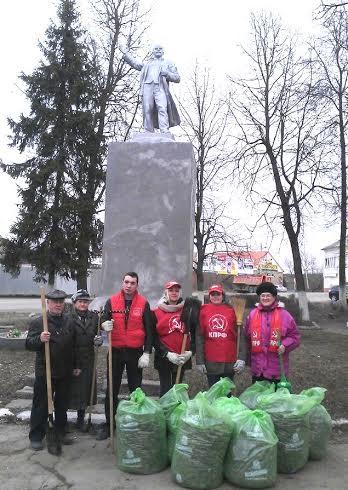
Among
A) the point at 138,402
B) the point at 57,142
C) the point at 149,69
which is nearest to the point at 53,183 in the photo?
the point at 57,142

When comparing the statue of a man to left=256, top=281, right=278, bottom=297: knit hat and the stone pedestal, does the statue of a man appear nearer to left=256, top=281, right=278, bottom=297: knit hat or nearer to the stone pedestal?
the stone pedestal

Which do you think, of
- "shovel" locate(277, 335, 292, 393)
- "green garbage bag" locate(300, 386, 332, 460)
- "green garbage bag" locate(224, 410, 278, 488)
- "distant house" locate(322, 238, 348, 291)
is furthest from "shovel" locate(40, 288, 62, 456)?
"distant house" locate(322, 238, 348, 291)

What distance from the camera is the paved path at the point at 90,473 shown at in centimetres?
391

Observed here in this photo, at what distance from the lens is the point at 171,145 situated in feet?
29.2

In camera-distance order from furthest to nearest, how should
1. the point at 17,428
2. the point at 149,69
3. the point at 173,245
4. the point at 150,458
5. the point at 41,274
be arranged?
the point at 41,274 < the point at 149,69 < the point at 173,245 < the point at 17,428 < the point at 150,458

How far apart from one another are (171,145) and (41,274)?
33.3 feet

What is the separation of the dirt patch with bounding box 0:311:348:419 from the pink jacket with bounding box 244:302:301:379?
58.2 inches

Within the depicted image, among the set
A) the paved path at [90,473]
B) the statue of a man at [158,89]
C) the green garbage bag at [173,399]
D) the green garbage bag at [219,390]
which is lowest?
the paved path at [90,473]

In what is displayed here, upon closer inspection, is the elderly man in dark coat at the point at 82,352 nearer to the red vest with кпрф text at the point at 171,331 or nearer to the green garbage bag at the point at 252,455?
the red vest with кпрф text at the point at 171,331

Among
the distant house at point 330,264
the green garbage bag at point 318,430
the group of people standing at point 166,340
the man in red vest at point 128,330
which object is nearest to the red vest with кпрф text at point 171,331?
the group of people standing at point 166,340

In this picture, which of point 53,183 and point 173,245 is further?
point 53,183

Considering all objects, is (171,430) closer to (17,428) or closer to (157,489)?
(157,489)

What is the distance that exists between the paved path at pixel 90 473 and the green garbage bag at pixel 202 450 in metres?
0.13

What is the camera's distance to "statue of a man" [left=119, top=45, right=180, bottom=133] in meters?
9.34
